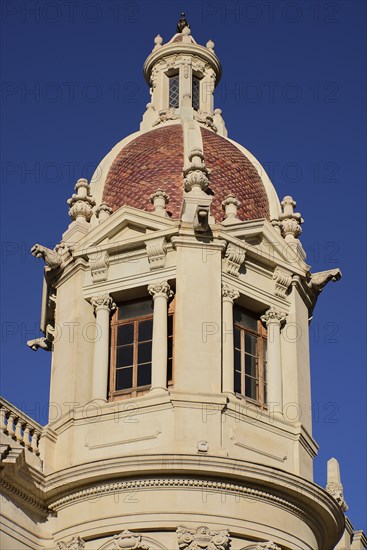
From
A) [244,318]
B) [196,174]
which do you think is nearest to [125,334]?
[244,318]

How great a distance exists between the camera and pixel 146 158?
129 ft

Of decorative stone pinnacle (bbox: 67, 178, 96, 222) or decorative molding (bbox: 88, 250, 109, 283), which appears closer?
decorative molding (bbox: 88, 250, 109, 283)

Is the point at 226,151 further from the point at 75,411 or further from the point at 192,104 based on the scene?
the point at 75,411

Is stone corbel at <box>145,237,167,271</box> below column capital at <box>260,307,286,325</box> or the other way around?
the other way around

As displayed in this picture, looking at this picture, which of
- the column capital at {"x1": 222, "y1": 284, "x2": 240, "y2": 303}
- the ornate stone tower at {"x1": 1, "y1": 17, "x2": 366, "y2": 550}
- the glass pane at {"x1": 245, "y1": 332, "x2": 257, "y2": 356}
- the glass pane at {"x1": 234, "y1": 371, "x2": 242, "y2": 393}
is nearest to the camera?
the ornate stone tower at {"x1": 1, "y1": 17, "x2": 366, "y2": 550}

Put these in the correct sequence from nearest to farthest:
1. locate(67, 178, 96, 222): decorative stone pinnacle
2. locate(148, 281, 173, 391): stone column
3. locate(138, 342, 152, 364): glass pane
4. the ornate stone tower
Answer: the ornate stone tower → locate(148, 281, 173, 391): stone column → locate(138, 342, 152, 364): glass pane → locate(67, 178, 96, 222): decorative stone pinnacle

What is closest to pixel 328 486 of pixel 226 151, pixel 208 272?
pixel 208 272

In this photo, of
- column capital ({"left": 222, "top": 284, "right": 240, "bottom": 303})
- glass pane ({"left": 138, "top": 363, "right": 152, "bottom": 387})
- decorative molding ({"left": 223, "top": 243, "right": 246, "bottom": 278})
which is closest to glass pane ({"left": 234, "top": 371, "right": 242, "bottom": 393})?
Result: column capital ({"left": 222, "top": 284, "right": 240, "bottom": 303})

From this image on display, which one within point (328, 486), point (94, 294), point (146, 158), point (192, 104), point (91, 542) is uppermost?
point (192, 104)

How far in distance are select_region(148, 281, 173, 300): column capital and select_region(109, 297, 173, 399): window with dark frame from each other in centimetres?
42

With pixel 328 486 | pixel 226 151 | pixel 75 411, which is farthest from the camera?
pixel 226 151

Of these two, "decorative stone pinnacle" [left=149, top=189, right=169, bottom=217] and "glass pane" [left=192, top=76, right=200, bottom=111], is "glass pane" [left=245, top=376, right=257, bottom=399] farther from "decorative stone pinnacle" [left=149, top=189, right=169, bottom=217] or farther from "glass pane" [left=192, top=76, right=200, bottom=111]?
"glass pane" [left=192, top=76, right=200, bottom=111]

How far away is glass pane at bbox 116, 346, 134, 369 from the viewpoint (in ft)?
117

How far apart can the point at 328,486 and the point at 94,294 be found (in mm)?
7813
